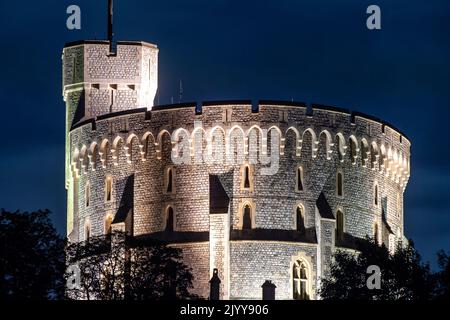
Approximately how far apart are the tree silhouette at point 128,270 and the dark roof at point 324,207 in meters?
7.55

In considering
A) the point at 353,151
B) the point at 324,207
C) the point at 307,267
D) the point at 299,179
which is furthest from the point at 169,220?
the point at 353,151

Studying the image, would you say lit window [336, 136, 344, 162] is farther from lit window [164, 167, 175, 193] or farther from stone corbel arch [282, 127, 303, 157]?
lit window [164, 167, 175, 193]

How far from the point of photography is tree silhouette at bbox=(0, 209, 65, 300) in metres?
91.6

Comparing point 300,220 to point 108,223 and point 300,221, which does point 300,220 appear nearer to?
point 300,221

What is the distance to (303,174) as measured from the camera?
366 ft

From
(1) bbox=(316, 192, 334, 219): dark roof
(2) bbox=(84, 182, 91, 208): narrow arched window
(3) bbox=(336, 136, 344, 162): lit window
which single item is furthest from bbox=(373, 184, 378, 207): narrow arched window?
(2) bbox=(84, 182, 91, 208): narrow arched window

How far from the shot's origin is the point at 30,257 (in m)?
94.4

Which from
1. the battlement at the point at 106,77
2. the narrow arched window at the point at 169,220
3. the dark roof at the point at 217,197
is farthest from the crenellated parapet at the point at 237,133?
the battlement at the point at 106,77

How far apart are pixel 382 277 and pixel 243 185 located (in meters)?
11.1

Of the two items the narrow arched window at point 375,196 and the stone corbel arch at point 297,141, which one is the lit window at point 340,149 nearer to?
the stone corbel arch at point 297,141
